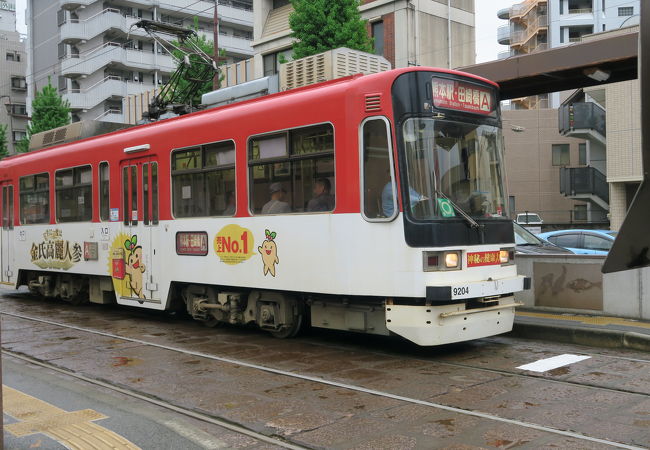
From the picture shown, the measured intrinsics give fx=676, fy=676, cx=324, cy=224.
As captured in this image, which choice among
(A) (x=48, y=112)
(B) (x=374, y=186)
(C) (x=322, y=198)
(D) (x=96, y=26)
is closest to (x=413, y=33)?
(C) (x=322, y=198)

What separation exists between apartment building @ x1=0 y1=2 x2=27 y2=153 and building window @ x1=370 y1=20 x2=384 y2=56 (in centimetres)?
4503

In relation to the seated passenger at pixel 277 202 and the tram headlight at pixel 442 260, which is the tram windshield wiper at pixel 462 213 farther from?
the seated passenger at pixel 277 202

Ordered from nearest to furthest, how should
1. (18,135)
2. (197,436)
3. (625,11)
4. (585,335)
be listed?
(197,436), (585,335), (625,11), (18,135)

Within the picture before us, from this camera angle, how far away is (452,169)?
773 cm

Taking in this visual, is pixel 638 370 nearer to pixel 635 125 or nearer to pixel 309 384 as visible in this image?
pixel 309 384

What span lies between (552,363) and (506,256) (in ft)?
4.77

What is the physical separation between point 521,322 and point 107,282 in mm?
7370

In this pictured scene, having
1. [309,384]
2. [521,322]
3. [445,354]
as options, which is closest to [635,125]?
[521,322]

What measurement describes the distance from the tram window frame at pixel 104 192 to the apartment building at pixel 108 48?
37.2m

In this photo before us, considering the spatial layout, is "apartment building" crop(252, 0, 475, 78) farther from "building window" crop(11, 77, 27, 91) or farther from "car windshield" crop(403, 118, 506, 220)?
"building window" crop(11, 77, 27, 91)

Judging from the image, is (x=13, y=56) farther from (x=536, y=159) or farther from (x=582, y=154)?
(x=582, y=154)

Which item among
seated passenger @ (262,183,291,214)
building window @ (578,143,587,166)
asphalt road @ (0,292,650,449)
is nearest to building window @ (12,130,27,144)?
building window @ (578,143,587,166)

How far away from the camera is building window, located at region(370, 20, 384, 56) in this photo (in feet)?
92.4

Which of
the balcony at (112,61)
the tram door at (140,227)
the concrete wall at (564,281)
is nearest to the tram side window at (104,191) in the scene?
the tram door at (140,227)
